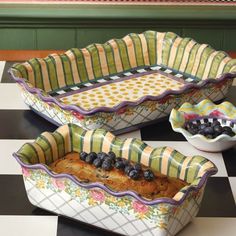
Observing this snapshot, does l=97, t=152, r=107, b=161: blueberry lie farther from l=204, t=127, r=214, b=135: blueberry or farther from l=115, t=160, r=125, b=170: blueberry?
l=204, t=127, r=214, b=135: blueberry

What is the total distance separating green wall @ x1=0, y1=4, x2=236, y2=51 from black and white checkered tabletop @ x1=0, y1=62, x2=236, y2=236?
0.96 metres

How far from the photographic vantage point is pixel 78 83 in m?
2.50

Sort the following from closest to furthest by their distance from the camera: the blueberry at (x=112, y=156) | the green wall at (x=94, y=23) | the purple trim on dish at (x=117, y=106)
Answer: the blueberry at (x=112, y=156) → the purple trim on dish at (x=117, y=106) → the green wall at (x=94, y=23)

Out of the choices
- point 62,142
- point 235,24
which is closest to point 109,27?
point 235,24

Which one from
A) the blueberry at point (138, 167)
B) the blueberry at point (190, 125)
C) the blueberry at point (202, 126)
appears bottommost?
the blueberry at point (190, 125)

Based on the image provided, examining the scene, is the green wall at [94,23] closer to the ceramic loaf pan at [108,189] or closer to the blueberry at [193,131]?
the blueberry at [193,131]

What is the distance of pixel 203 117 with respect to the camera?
7.30 ft

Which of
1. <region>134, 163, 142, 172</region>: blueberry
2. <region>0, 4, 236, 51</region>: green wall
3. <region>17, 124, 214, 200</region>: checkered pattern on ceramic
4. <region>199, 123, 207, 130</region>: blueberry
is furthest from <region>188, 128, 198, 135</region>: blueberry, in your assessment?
<region>0, 4, 236, 51</region>: green wall

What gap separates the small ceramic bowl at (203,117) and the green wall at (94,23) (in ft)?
3.86

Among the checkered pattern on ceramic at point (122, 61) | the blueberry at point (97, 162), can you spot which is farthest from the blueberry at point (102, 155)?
the checkered pattern on ceramic at point (122, 61)

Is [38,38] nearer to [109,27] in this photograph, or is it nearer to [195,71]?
[109,27]

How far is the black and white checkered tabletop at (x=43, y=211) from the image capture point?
174 cm

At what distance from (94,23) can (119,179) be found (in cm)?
170

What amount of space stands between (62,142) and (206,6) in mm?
1666
